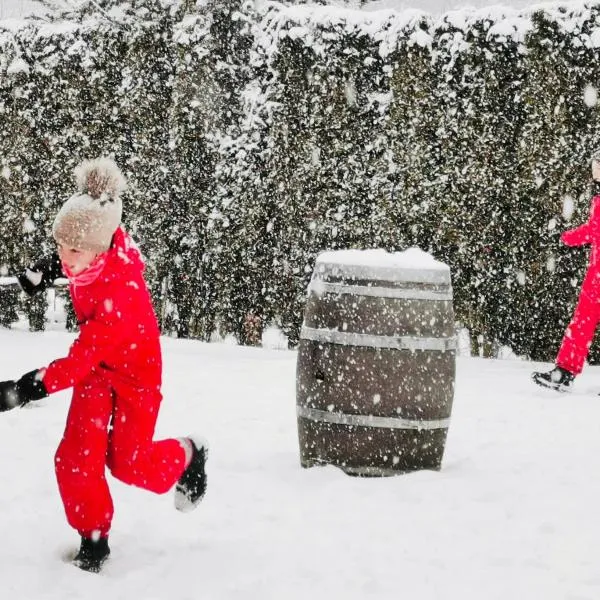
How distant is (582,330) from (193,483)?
3624 mm

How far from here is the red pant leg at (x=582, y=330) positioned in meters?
6.04

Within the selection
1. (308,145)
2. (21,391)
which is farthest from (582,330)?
(21,391)

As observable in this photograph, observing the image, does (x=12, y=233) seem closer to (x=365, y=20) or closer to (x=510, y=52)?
(x=365, y=20)

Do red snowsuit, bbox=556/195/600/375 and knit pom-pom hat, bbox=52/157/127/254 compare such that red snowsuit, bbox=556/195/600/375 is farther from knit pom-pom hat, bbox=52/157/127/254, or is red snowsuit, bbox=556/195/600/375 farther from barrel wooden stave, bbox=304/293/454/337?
knit pom-pom hat, bbox=52/157/127/254

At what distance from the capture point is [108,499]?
3041 mm

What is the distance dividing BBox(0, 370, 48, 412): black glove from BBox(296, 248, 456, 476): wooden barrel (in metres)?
1.58

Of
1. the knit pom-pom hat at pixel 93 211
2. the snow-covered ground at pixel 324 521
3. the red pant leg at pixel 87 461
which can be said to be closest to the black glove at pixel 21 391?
the red pant leg at pixel 87 461

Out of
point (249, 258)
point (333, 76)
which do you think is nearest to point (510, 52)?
point (333, 76)

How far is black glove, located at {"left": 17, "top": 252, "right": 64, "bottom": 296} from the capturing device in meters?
3.33

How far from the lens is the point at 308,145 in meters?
7.81

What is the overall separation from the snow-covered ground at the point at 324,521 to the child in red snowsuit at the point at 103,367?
0.24m

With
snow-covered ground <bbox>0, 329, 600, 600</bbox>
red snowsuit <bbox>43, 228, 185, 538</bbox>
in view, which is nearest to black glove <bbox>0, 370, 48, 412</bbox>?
red snowsuit <bbox>43, 228, 185, 538</bbox>

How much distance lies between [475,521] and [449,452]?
43.5 inches

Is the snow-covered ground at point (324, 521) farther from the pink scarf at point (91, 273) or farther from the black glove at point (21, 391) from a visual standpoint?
the pink scarf at point (91, 273)
